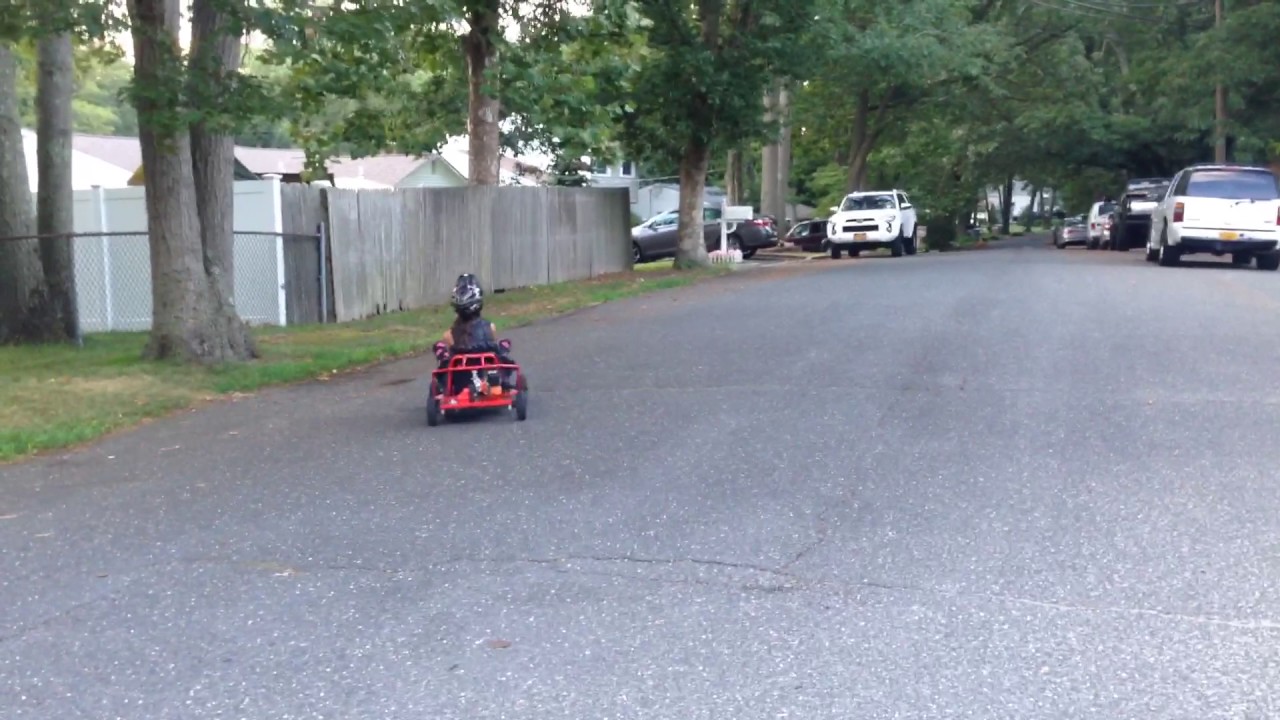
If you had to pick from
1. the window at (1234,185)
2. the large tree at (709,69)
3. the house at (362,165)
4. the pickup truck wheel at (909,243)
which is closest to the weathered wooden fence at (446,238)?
the large tree at (709,69)

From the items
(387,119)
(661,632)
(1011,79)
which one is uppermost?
(1011,79)

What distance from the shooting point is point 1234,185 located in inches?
976

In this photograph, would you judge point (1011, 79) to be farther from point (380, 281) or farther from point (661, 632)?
point (661, 632)

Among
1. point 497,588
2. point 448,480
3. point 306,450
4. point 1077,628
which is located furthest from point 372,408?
point 1077,628

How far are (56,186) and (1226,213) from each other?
1847cm

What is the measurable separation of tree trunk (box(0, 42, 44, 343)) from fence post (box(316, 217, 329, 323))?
3.66 meters

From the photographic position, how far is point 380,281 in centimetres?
2112

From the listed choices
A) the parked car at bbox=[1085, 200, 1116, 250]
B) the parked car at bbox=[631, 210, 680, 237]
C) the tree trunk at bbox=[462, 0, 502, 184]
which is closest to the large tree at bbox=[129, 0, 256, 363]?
the tree trunk at bbox=[462, 0, 502, 184]

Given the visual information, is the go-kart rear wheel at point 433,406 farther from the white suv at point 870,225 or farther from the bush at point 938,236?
the bush at point 938,236

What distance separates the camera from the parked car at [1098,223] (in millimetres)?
41500

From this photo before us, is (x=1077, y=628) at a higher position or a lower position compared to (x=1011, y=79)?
lower

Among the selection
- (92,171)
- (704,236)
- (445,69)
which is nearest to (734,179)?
(704,236)

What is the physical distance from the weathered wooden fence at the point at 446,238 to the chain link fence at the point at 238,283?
0.31 m

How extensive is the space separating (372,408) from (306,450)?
6.11 ft
